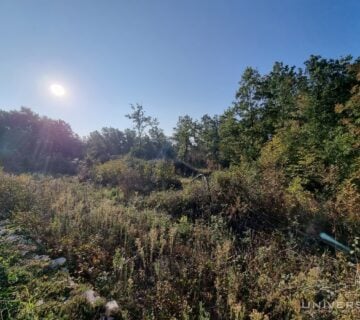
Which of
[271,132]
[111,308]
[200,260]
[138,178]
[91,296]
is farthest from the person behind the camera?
[271,132]

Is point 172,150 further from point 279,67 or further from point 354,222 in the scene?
point 354,222

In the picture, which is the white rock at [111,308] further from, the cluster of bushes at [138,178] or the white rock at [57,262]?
the cluster of bushes at [138,178]

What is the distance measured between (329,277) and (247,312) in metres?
1.42

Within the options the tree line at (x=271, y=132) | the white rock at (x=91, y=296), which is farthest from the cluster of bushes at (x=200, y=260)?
the tree line at (x=271, y=132)

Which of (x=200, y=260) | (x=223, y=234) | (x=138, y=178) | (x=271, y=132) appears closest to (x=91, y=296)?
(x=200, y=260)

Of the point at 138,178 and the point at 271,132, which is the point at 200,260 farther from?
the point at 271,132

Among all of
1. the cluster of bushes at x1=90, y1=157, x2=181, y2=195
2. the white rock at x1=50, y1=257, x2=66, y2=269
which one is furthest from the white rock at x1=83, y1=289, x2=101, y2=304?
the cluster of bushes at x1=90, y1=157, x2=181, y2=195

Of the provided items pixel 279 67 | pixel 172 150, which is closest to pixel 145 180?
pixel 279 67

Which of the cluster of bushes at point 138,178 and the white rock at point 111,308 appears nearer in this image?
the white rock at point 111,308

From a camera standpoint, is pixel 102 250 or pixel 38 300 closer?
pixel 38 300

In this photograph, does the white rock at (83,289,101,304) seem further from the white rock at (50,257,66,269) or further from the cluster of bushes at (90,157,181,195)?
the cluster of bushes at (90,157,181,195)

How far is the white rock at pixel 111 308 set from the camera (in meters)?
2.59

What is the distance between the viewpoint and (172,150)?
1246 inches

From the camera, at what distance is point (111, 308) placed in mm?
2633
